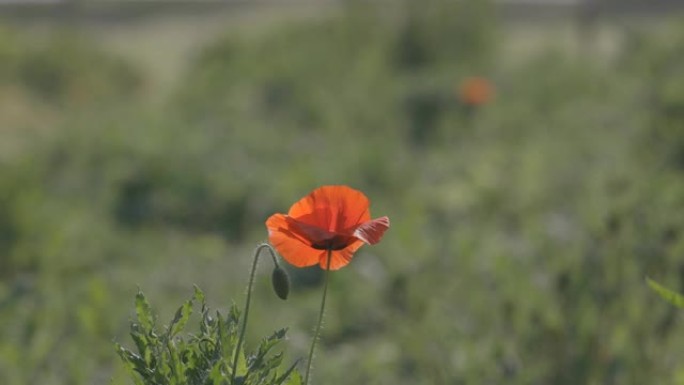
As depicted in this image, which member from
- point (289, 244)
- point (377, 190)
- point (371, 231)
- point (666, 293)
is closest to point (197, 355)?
point (289, 244)

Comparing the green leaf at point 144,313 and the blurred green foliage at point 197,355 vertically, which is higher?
the green leaf at point 144,313

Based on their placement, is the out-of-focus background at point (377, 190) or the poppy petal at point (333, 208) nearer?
the poppy petal at point (333, 208)

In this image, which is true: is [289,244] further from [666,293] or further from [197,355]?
[666,293]

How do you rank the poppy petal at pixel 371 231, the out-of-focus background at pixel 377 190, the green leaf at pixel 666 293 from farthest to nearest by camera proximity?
the out-of-focus background at pixel 377 190
the green leaf at pixel 666 293
the poppy petal at pixel 371 231

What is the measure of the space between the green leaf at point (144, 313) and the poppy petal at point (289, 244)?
0.21 m

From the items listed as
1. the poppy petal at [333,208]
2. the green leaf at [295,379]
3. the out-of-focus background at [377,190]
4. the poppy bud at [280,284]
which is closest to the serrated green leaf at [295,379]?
the green leaf at [295,379]

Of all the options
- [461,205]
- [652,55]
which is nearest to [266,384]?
[461,205]

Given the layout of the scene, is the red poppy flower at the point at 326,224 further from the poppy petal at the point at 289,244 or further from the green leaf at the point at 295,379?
the green leaf at the point at 295,379

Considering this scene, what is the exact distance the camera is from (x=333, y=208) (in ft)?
7.07

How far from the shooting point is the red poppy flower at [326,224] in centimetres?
212

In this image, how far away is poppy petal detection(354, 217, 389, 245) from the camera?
211 centimetres

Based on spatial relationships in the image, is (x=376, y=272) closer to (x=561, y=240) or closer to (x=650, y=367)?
(x=561, y=240)

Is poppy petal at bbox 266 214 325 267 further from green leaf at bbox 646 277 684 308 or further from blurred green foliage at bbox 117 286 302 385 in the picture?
green leaf at bbox 646 277 684 308

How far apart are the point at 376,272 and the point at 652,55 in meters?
5.66
